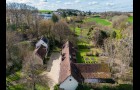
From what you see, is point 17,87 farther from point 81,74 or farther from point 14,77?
point 81,74

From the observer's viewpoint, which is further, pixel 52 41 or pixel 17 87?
pixel 52 41

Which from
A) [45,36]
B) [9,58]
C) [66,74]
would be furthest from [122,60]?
[45,36]

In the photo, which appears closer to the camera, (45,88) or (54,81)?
(45,88)

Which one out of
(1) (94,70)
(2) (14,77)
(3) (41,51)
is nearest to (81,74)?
(1) (94,70)

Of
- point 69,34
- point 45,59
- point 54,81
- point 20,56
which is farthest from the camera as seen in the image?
point 69,34
